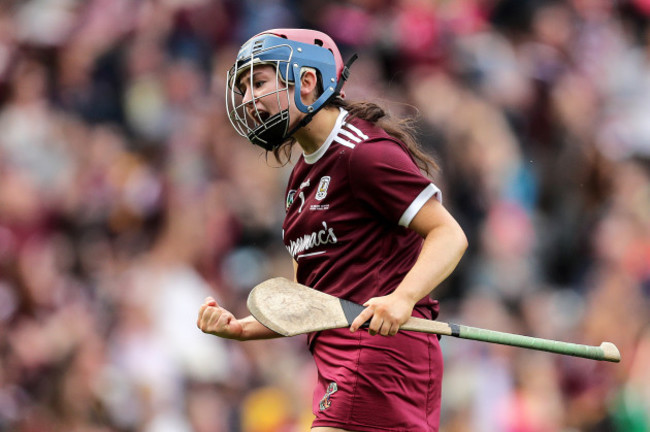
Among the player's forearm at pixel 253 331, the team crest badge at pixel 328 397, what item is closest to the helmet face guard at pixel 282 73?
the player's forearm at pixel 253 331

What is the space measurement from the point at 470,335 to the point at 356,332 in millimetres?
397

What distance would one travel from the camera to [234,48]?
9.10 meters

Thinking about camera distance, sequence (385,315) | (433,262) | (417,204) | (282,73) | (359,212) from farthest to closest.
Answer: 1. (282,73)
2. (359,212)
3. (417,204)
4. (433,262)
5. (385,315)

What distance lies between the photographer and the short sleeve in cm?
352

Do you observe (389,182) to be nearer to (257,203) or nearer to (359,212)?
(359,212)

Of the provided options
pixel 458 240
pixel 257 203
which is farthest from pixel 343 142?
pixel 257 203

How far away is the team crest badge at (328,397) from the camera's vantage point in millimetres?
3586

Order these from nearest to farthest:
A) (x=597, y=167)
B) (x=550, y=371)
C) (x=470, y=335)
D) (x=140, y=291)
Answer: (x=470, y=335), (x=550, y=371), (x=140, y=291), (x=597, y=167)

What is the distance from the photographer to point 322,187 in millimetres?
3717

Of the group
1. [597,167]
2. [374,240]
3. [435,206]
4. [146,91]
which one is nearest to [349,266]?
[374,240]

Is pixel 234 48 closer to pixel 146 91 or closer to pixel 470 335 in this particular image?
pixel 146 91

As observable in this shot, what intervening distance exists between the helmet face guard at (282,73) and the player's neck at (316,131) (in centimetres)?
3

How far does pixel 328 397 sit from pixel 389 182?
779 mm

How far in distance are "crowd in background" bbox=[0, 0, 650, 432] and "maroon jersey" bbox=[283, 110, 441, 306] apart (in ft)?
9.93
